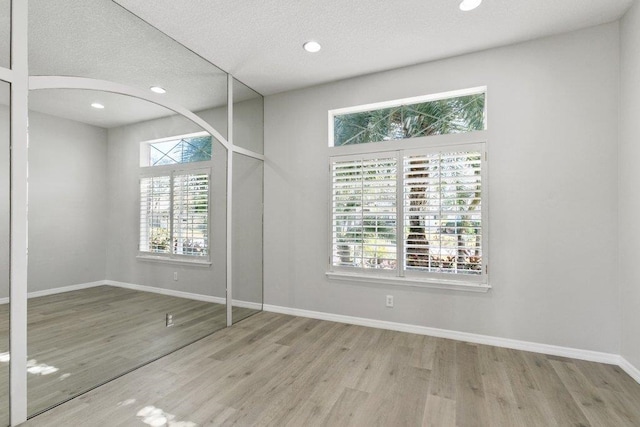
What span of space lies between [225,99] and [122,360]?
282 centimetres

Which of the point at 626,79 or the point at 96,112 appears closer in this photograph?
the point at 96,112

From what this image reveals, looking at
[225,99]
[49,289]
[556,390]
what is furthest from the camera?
[225,99]

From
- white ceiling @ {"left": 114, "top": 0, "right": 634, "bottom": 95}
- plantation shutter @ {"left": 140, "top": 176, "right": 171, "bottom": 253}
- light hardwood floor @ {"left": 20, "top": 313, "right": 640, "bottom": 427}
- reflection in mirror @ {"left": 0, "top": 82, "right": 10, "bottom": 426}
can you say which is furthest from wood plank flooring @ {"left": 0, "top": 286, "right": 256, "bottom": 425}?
white ceiling @ {"left": 114, "top": 0, "right": 634, "bottom": 95}

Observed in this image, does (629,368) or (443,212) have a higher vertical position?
(443,212)

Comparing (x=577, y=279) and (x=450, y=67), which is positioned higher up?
(x=450, y=67)

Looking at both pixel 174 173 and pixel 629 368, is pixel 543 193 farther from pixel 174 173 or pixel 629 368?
pixel 174 173

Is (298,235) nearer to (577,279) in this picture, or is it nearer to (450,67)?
(450,67)

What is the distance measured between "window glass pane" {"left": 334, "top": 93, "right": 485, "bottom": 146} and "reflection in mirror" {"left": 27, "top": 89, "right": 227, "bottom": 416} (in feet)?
5.26

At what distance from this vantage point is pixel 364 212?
11.6 ft

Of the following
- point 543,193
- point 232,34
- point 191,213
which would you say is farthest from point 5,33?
point 543,193

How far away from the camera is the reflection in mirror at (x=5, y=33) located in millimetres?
1780

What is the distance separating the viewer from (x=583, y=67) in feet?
8.80

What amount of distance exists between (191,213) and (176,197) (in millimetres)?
225

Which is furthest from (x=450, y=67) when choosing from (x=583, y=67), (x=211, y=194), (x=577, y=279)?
(x=211, y=194)
